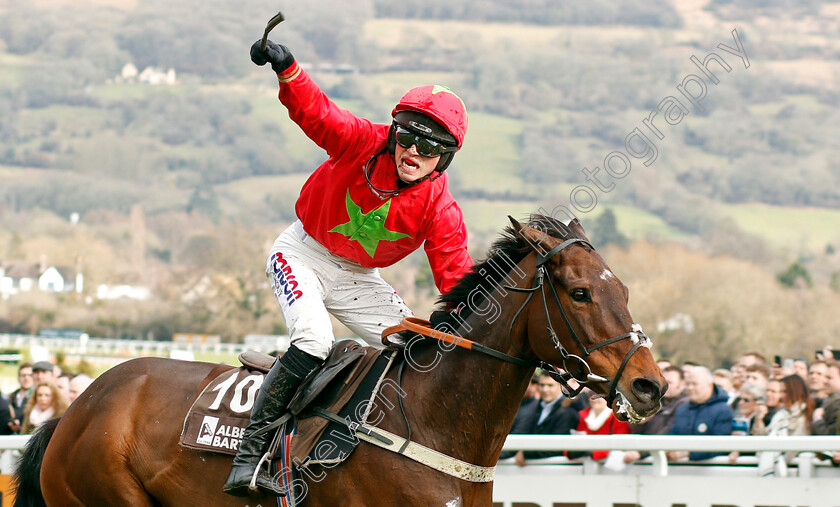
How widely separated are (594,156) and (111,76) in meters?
55.6

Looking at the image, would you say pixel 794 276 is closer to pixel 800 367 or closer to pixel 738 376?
pixel 738 376

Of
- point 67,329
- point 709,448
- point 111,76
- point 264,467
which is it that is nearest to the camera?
point 264,467

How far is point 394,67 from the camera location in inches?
4235

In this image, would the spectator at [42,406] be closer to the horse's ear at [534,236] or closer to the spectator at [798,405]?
the horse's ear at [534,236]

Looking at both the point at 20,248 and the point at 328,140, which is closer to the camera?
the point at 328,140

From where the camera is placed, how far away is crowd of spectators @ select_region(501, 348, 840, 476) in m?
6.46

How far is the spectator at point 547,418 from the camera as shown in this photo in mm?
7180

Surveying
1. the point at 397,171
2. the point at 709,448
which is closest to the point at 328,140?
the point at 397,171

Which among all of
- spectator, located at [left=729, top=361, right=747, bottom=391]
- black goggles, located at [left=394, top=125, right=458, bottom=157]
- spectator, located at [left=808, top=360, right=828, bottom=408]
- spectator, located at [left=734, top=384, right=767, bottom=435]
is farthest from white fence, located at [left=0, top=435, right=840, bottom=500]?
black goggles, located at [left=394, top=125, right=458, bottom=157]

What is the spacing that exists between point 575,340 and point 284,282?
1.46m

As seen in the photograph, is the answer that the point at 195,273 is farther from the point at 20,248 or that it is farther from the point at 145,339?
the point at 20,248

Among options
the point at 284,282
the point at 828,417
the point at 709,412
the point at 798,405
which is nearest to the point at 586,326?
the point at 284,282

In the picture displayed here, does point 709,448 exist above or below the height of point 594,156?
below

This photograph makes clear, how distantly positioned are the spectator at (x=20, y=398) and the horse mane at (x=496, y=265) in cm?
523
